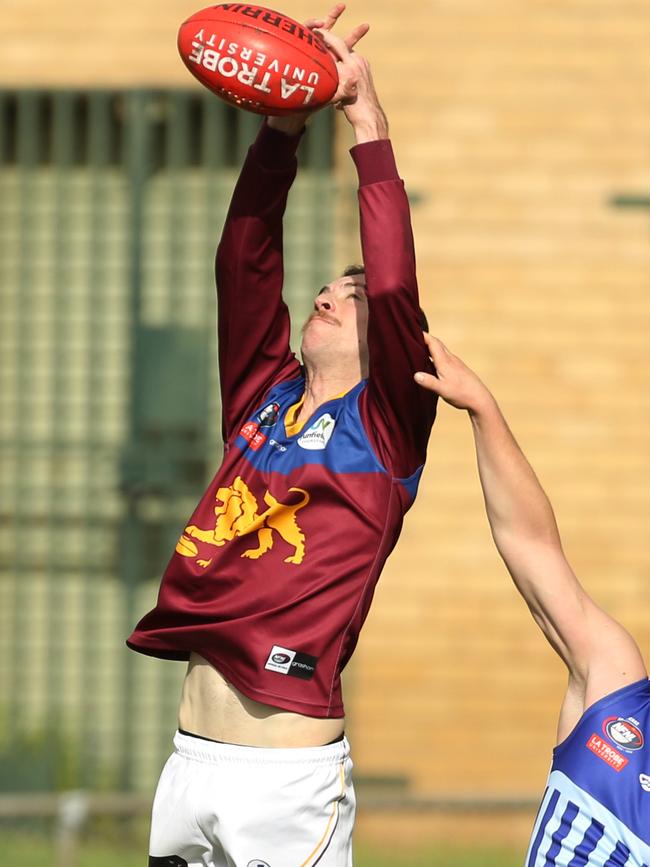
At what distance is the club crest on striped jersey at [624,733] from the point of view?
10.5 ft

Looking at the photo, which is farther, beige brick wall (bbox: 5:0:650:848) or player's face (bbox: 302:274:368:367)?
beige brick wall (bbox: 5:0:650:848)

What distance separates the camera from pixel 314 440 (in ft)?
11.8

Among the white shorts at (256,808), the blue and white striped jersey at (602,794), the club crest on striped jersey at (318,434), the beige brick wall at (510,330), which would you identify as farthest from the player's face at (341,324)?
the beige brick wall at (510,330)

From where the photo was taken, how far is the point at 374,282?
3.45 metres

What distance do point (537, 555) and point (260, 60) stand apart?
1380 millimetres

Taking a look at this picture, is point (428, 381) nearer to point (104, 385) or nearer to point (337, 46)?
point (337, 46)

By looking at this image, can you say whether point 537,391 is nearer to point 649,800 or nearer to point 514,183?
point 514,183

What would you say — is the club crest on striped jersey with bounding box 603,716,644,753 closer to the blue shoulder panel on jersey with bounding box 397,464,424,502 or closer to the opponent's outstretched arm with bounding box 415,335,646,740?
the opponent's outstretched arm with bounding box 415,335,646,740

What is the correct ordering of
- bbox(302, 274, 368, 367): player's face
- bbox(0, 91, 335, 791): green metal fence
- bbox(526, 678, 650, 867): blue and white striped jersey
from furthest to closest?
bbox(0, 91, 335, 791): green metal fence, bbox(302, 274, 368, 367): player's face, bbox(526, 678, 650, 867): blue and white striped jersey

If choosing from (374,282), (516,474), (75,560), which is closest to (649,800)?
(516,474)

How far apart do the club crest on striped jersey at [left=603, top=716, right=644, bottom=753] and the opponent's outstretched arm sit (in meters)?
0.09

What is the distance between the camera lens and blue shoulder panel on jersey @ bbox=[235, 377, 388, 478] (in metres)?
3.54

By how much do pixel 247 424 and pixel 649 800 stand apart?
1.36 m

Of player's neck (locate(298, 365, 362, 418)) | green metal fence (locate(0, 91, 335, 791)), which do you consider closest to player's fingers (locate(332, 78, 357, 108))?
player's neck (locate(298, 365, 362, 418))
